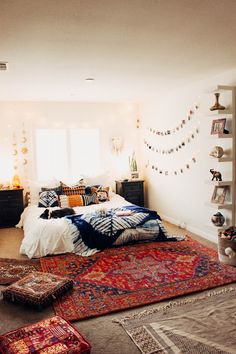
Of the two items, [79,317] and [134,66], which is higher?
[134,66]

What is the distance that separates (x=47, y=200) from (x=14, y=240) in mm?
878

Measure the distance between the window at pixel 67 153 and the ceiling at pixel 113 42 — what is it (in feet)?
4.70

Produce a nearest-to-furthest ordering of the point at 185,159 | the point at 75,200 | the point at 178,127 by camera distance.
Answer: the point at 185,159, the point at 178,127, the point at 75,200

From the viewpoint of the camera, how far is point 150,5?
217 cm

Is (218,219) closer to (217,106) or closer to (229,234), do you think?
(229,234)

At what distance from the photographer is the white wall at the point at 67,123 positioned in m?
5.90

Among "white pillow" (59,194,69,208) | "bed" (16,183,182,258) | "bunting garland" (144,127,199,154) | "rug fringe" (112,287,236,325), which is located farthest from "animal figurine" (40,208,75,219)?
"rug fringe" (112,287,236,325)

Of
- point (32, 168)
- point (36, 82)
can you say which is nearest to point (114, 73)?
point (36, 82)

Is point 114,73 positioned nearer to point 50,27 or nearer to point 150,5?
point 50,27

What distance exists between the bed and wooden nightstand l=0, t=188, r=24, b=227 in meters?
1.11

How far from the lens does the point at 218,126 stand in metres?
4.21

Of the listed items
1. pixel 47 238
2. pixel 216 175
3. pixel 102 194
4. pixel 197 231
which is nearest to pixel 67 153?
pixel 102 194

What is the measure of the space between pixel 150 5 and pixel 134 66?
158 centimetres

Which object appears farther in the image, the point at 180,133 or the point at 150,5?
the point at 180,133
